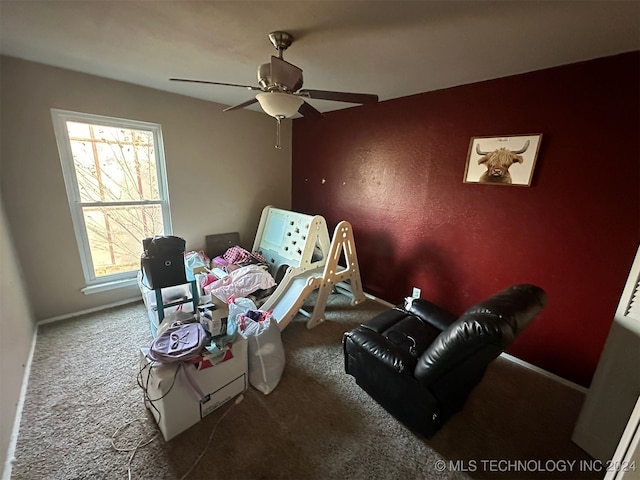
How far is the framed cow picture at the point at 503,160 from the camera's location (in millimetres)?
1927

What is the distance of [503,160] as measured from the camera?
2.05 meters

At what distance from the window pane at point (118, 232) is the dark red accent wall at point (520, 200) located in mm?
2417

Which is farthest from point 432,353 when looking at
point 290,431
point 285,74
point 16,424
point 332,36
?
point 16,424

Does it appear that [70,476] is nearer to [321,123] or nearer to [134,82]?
[134,82]

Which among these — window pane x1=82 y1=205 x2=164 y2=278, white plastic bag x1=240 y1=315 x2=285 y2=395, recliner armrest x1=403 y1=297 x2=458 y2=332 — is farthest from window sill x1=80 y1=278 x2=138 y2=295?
recliner armrest x1=403 y1=297 x2=458 y2=332

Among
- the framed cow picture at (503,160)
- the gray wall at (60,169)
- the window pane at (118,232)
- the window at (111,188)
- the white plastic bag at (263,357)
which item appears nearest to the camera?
the white plastic bag at (263,357)

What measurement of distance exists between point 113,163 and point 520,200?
3798 mm

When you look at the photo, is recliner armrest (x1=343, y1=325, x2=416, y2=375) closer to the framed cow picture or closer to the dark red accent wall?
the dark red accent wall

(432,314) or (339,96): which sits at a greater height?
(339,96)

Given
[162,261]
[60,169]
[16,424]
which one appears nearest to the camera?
[16,424]

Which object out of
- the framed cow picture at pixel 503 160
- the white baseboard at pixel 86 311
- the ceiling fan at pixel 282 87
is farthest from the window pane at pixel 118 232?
the framed cow picture at pixel 503 160

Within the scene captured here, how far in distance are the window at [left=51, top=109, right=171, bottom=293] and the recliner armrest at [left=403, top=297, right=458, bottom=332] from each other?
2848 millimetres

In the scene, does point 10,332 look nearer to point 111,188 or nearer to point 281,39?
point 111,188

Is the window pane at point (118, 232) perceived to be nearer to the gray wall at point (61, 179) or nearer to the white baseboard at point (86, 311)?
the gray wall at point (61, 179)
